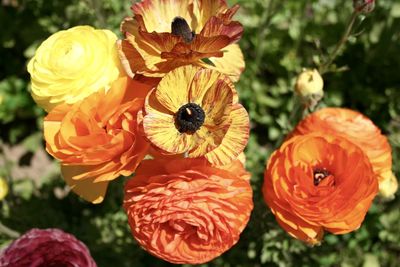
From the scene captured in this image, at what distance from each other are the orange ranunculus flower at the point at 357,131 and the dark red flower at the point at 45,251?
1.99ft

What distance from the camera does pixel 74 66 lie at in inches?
43.8

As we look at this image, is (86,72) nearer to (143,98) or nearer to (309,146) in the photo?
(143,98)

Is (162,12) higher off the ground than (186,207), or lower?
higher

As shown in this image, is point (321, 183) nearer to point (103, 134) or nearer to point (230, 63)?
point (230, 63)

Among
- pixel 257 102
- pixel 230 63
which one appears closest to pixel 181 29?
pixel 230 63

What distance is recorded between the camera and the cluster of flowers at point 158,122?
1.05 m

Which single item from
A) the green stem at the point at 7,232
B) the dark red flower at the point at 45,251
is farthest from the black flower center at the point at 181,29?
the green stem at the point at 7,232

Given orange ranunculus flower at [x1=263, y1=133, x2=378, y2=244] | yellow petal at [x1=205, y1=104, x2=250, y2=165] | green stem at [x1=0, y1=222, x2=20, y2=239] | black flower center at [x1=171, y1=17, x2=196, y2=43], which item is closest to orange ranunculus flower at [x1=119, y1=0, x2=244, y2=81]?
black flower center at [x1=171, y1=17, x2=196, y2=43]

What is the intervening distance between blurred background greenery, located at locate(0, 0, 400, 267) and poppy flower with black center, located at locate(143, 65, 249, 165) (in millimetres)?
709

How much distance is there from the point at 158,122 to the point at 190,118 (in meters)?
0.06

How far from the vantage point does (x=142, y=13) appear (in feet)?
3.76

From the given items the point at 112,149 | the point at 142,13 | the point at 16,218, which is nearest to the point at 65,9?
the point at 16,218

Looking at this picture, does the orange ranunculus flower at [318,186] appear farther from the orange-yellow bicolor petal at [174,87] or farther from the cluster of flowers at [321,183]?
the orange-yellow bicolor petal at [174,87]

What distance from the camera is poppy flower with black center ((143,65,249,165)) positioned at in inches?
40.8
